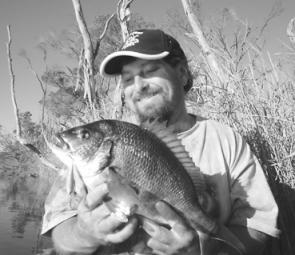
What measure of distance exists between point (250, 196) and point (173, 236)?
0.60m

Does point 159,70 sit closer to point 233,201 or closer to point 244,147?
point 244,147

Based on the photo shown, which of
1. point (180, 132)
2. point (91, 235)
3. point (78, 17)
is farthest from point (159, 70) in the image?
point (78, 17)

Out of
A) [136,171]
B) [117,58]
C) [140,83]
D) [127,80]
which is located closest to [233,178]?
[136,171]

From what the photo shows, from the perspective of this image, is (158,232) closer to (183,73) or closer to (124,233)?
(124,233)

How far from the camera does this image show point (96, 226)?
5.04ft

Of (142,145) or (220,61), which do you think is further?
(220,61)

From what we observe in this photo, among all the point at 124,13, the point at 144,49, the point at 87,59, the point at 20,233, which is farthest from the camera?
the point at 87,59

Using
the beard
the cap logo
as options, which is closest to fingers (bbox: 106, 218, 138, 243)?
the beard

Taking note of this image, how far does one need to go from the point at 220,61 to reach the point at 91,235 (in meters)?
2.17

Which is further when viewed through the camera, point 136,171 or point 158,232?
point 158,232

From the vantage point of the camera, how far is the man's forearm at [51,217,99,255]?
165cm

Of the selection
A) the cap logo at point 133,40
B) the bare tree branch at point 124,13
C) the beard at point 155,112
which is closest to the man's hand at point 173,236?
the beard at point 155,112

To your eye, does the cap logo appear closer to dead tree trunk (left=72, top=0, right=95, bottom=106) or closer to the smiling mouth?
the smiling mouth

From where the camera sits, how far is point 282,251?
246 cm
